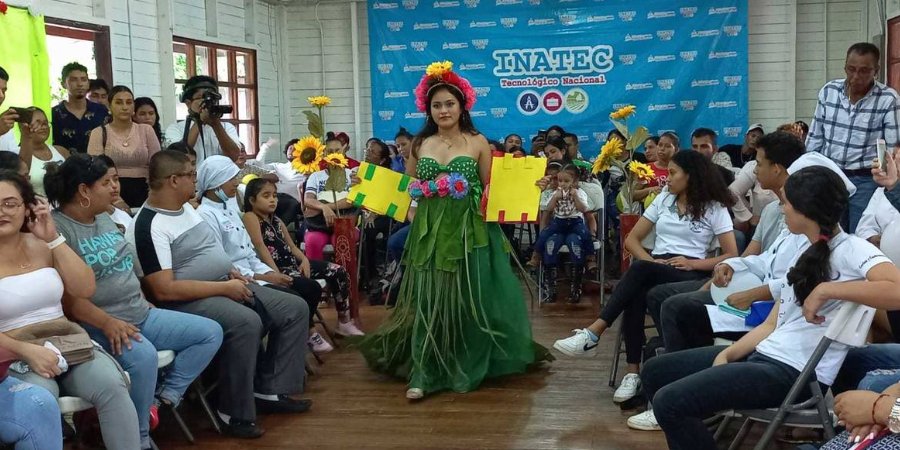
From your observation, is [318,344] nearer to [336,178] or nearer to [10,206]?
[336,178]

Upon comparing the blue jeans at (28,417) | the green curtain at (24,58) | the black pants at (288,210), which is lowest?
the blue jeans at (28,417)

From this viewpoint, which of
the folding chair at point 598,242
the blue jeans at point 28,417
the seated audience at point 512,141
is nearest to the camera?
the blue jeans at point 28,417

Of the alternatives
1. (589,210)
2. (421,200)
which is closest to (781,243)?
(421,200)

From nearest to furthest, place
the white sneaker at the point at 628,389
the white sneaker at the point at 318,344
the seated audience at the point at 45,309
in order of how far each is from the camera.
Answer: the seated audience at the point at 45,309 → the white sneaker at the point at 628,389 → the white sneaker at the point at 318,344

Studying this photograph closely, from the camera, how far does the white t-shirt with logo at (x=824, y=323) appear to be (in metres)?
2.36

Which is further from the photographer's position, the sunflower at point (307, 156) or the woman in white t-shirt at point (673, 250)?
the sunflower at point (307, 156)

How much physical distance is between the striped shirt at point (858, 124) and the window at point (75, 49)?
543 centimetres

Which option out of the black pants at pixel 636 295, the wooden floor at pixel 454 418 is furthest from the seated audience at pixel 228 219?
the black pants at pixel 636 295

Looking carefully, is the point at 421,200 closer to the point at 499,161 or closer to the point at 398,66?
the point at 499,161

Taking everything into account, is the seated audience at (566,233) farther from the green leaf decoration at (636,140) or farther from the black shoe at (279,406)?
the black shoe at (279,406)

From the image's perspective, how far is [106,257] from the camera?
3.10 m

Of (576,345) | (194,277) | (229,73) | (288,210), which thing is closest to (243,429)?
(194,277)

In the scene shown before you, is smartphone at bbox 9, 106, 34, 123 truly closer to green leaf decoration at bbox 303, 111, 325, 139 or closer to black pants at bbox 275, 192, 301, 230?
green leaf decoration at bbox 303, 111, 325, 139

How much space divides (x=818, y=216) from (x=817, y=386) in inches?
19.0
